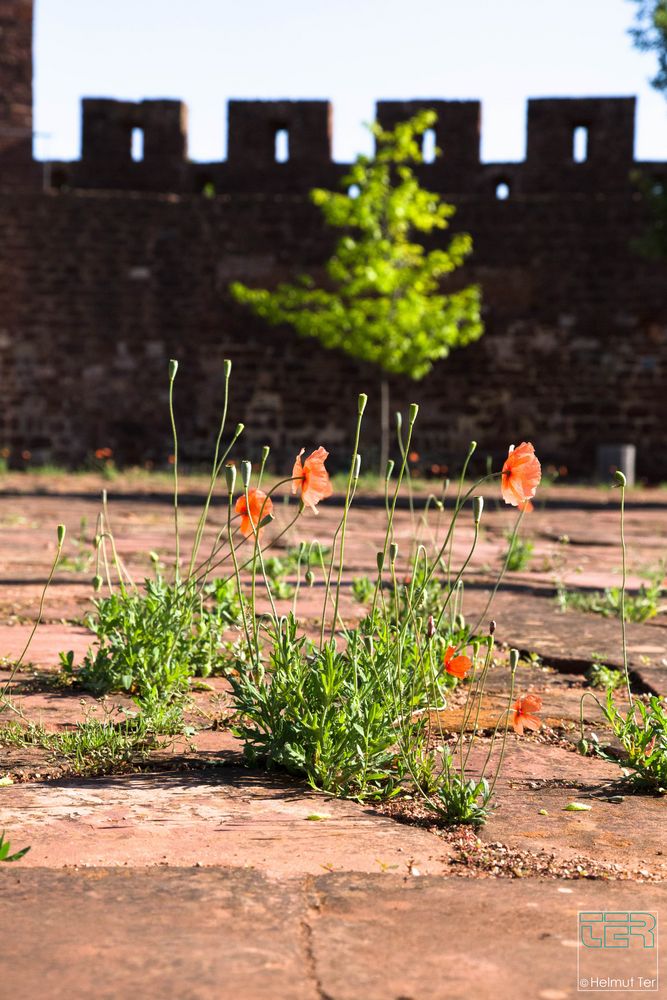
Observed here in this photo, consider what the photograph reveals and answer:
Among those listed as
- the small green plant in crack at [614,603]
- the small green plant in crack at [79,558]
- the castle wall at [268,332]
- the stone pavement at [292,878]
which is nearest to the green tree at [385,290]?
the castle wall at [268,332]

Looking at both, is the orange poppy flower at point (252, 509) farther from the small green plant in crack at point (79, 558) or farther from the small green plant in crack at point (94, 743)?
the small green plant in crack at point (79, 558)

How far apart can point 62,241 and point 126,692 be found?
11.1 metres

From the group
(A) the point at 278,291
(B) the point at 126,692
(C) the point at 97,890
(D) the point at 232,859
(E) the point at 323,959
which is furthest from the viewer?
(A) the point at 278,291

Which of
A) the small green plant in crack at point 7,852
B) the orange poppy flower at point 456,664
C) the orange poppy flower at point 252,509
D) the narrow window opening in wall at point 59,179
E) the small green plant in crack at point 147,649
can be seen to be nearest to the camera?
the small green plant in crack at point 7,852

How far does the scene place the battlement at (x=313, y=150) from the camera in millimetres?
14031

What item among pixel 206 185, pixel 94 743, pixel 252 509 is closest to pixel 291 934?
pixel 94 743

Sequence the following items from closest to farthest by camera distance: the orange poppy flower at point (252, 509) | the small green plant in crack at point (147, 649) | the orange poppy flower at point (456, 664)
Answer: the orange poppy flower at point (456, 664) → the orange poppy flower at point (252, 509) → the small green plant in crack at point (147, 649)

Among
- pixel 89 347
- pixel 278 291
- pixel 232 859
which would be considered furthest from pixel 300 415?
pixel 232 859

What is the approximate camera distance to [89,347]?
43.4 feet

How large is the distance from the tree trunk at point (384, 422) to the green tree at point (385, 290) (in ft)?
0.07

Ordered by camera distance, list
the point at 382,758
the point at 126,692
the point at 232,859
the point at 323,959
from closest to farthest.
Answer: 1. the point at 323,959
2. the point at 232,859
3. the point at 382,758
4. the point at 126,692

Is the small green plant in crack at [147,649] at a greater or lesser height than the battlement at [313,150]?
lesser

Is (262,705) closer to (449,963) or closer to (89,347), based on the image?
(449,963)

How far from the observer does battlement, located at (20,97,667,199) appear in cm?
1403
